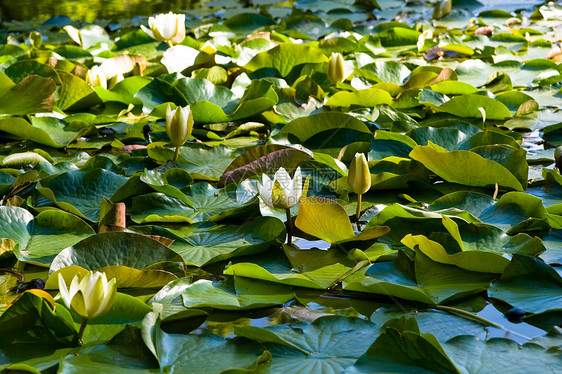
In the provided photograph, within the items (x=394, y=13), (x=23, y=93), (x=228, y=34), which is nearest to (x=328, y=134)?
(x=23, y=93)

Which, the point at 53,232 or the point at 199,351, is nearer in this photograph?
the point at 199,351

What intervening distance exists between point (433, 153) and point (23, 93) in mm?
1604

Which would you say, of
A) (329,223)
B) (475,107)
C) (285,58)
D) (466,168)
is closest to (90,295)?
(329,223)

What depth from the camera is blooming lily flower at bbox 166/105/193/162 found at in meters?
1.92

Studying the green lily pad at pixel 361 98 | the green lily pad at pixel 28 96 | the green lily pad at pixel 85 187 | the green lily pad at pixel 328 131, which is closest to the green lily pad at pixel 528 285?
the green lily pad at pixel 328 131

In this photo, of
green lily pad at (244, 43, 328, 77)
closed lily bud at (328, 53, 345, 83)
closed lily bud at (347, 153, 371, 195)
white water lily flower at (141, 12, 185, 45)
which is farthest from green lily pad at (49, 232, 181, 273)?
white water lily flower at (141, 12, 185, 45)

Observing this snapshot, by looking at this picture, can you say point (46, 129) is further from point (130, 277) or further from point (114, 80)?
point (130, 277)

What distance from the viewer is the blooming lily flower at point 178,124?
192 centimetres

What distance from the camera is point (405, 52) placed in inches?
140

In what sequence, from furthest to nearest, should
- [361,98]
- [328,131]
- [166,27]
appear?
[166,27] → [361,98] → [328,131]

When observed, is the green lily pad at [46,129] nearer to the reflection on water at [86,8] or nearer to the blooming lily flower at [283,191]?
the blooming lily flower at [283,191]

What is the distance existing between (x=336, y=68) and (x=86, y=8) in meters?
3.78

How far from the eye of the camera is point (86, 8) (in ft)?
18.4

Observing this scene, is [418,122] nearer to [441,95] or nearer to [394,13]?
[441,95]
